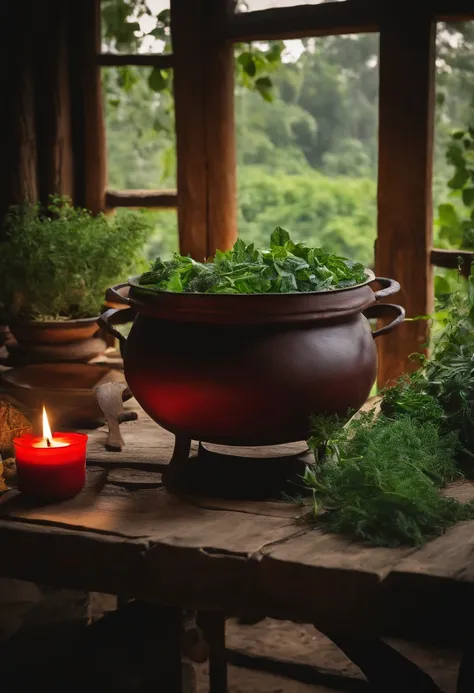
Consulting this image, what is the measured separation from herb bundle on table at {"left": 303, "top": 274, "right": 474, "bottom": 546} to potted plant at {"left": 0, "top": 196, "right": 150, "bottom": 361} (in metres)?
1.14

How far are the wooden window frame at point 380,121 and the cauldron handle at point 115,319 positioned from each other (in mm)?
1248

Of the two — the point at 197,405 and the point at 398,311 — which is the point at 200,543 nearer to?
the point at 197,405

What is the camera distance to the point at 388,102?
3.40 meters

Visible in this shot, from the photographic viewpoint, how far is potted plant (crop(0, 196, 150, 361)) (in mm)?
3254

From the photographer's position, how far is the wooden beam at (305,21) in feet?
11.0

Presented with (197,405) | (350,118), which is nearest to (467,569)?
(197,405)

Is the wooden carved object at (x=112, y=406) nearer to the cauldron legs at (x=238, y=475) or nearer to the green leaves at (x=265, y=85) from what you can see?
the cauldron legs at (x=238, y=475)

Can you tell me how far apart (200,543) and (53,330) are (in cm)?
136

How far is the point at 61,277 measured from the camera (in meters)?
3.27

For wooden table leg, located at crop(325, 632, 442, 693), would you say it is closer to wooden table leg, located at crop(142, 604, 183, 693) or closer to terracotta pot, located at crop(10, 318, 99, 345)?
wooden table leg, located at crop(142, 604, 183, 693)

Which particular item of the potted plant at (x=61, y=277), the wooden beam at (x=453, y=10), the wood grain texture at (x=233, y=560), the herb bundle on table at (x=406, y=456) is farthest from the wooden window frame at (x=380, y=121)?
the wood grain texture at (x=233, y=560)

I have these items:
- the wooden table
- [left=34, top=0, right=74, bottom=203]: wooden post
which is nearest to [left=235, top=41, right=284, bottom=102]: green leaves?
[left=34, top=0, right=74, bottom=203]: wooden post

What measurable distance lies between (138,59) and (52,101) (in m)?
0.38

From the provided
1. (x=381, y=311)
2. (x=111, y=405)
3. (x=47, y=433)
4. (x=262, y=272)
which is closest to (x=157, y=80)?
(x=111, y=405)
